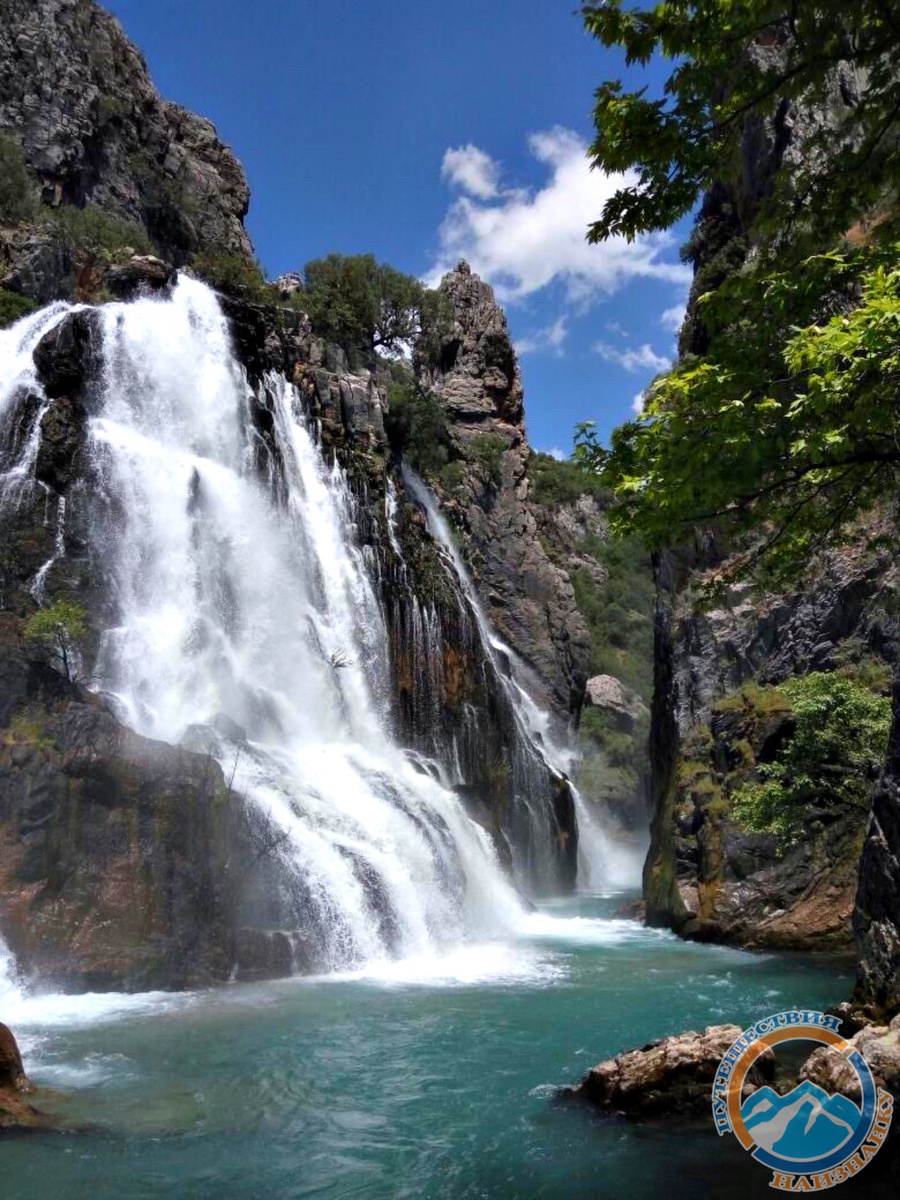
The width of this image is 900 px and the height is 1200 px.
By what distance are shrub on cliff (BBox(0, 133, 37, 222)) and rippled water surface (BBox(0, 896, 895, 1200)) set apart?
33.0 m

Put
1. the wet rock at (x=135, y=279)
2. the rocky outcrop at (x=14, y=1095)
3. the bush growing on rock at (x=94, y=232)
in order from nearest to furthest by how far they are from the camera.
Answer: the rocky outcrop at (x=14, y=1095)
the wet rock at (x=135, y=279)
the bush growing on rock at (x=94, y=232)

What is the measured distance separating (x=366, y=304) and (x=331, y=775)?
32.8 meters

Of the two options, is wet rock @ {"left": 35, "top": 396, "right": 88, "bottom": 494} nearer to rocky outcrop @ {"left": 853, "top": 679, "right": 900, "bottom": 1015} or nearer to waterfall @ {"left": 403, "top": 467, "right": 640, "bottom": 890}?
waterfall @ {"left": 403, "top": 467, "right": 640, "bottom": 890}

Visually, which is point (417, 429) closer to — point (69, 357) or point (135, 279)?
point (135, 279)

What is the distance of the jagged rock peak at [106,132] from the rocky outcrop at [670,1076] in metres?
43.6

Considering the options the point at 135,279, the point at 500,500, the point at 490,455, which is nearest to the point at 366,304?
the point at 490,455

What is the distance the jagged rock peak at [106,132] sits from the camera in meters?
41.1

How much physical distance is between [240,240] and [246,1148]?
Result: 179 ft

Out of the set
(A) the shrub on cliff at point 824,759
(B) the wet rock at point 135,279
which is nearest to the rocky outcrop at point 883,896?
(A) the shrub on cliff at point 824,759

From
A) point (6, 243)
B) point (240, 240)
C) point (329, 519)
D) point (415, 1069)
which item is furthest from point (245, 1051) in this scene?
point (240, 240)

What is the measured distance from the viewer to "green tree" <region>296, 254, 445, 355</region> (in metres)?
47.1

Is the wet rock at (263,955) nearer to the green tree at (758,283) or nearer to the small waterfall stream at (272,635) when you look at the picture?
the small waterfall stream at (272,635)

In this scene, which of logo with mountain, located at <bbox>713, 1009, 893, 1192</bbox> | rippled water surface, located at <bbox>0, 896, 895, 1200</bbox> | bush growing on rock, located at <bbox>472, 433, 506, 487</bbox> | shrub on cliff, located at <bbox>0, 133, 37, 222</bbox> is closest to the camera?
logo with mountain, located at <bbox>713, 1009, 893, 1192</bbox>

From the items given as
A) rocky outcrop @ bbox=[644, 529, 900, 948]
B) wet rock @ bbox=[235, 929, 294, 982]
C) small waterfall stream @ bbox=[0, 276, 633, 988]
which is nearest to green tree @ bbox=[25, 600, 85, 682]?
small waterfall stream @ bbox=[0, 276, 633, 988]
